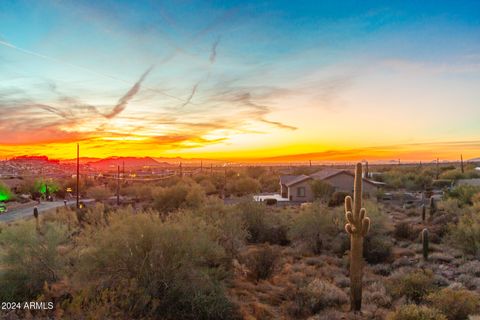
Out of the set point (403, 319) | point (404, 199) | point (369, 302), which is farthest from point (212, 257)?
point (404, 199)

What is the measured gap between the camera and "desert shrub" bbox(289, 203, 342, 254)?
23.3 m

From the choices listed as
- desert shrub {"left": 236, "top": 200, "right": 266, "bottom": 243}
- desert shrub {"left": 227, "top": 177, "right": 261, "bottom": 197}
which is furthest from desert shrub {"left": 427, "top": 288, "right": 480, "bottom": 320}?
desert shrub {"left": 227, "top": 177, "right": 261, "bottom": 197}

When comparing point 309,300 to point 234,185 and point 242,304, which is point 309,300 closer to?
point 242,304

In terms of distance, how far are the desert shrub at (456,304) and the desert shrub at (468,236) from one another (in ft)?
31.6

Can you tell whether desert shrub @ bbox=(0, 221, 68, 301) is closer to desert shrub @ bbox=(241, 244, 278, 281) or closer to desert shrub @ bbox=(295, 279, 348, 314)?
desert shrub @ bbox=(241, 244, 278, 281)

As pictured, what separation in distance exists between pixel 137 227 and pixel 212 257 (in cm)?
341

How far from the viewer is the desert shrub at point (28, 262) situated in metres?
12.9

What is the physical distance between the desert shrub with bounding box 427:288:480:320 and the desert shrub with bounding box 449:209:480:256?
9617mm

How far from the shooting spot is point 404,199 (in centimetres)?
4797

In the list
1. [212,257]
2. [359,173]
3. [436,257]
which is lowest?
[436,257]

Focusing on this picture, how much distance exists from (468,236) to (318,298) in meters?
12.3

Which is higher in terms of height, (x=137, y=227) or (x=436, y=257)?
(x=137, y=227)

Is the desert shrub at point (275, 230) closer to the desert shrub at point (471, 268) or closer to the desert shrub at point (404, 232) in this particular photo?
the desert shrub at point (404, 232)

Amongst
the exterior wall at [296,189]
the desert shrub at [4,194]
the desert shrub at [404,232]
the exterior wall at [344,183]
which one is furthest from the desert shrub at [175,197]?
the desert shrub at [4,194]
